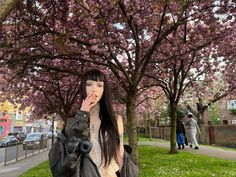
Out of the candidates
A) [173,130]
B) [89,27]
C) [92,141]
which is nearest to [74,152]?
[92,141]

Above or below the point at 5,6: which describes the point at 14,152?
below

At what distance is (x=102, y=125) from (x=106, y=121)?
0.05m

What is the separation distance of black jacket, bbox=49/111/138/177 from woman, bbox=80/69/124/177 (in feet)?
0.48

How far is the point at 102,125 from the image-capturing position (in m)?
2.76

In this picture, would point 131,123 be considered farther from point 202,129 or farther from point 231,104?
point 231,104

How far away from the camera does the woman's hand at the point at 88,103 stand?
2.53 metres

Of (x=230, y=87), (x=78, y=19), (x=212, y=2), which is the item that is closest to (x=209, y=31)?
(x=212, y=2)

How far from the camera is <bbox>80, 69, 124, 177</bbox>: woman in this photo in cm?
259

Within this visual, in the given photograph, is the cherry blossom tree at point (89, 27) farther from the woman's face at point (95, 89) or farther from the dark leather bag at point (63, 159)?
the dark leather bag at point (63, 159)

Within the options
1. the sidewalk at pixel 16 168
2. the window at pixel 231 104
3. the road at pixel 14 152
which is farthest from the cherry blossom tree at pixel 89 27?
the window at pixel 231 104

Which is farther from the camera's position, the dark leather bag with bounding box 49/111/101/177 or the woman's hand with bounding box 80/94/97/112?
the woman's hand with bounding box 80/94/97/112

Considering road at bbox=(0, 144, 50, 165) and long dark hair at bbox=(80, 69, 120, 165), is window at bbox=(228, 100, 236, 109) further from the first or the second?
long dark hair at bbox=(80, 69, 120, 165)

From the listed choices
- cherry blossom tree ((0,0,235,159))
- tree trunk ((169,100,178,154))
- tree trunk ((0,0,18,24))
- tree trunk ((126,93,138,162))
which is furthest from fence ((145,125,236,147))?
tree trunk ((0,0,18,24))

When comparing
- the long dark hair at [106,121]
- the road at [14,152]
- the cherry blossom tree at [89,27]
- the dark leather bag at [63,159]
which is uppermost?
the cherry blossom tree at [89,27]
